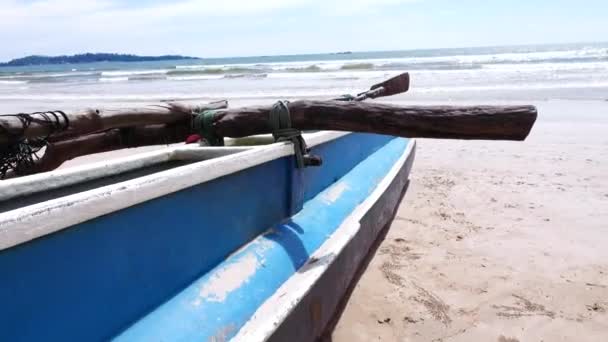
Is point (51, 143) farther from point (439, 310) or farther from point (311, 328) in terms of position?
point (439, 310)

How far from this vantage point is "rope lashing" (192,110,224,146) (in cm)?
311

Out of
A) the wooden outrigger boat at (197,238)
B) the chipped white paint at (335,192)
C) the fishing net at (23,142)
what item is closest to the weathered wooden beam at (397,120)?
the wooden outrigger boat at (197,238)

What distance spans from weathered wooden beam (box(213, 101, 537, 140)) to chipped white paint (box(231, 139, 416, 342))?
0.57 metres

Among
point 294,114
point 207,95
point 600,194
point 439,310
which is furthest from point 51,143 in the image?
point 207,95

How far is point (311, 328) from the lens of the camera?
7.88 ft

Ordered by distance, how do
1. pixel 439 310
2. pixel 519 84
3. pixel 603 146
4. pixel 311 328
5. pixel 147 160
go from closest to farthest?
pixel 311 328
pixel 147 160
pixel 439 310
pixel 603 146
pixel 519 84

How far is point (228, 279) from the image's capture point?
2162 millimetres

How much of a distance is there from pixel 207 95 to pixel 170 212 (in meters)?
16.2

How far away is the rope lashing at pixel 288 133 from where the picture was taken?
289 centimetres

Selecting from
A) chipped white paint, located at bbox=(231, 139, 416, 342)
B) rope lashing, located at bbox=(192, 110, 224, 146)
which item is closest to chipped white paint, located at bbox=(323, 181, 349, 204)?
chipped white paint, located at bbox=(231, 139, 416, 342)

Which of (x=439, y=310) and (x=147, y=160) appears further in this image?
(x=439, y=310)

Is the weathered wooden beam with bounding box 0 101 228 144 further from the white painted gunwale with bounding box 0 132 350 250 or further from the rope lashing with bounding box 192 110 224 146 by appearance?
the white painted gunwale with bounding box 0 132 350 250

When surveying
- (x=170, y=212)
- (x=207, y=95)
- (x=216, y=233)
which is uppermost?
Answer: (x=170, y=212)

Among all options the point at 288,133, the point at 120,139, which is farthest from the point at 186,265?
the point at 120,139
